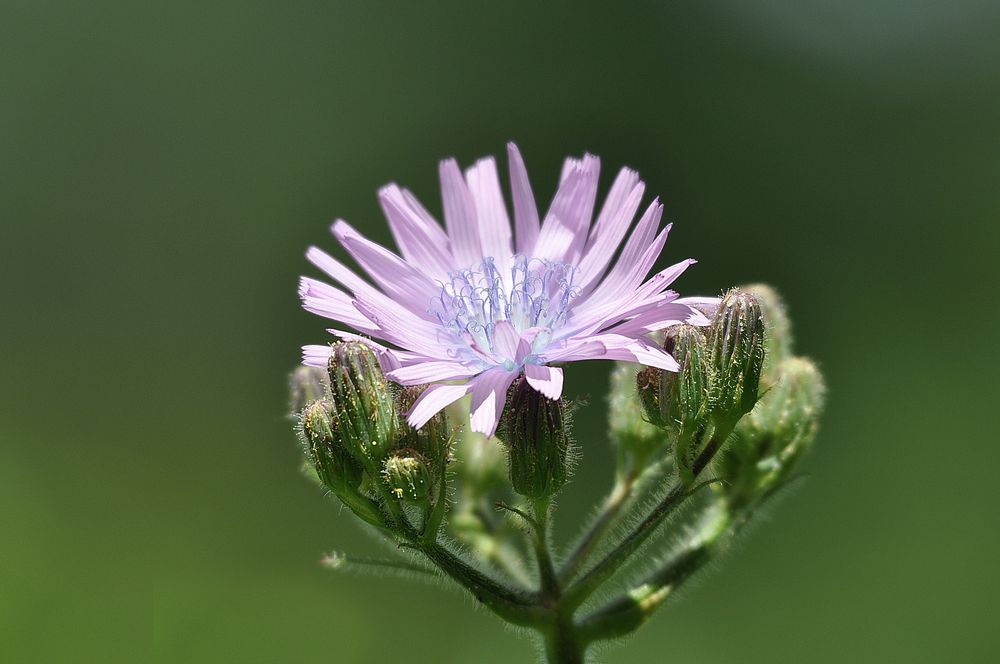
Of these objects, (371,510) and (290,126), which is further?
(290,126)

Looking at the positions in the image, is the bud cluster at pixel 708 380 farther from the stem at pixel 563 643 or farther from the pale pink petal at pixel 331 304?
the pale pink petal at pixel 331 304

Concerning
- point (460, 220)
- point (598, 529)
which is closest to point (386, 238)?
point (460, 220)

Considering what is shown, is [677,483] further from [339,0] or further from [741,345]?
[339,0]

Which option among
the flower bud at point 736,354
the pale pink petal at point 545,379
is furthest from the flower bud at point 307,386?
the flower bud at point 736,354

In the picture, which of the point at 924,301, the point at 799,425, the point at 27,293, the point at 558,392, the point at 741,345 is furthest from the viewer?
the point at 27,293

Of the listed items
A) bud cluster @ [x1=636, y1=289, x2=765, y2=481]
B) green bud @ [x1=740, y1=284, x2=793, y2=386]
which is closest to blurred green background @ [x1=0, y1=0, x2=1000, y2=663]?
green bud @ [x1=740, y1=284, x2=793, y2=386]

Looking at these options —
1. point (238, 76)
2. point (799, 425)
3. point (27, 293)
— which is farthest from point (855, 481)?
point (238, 76)
